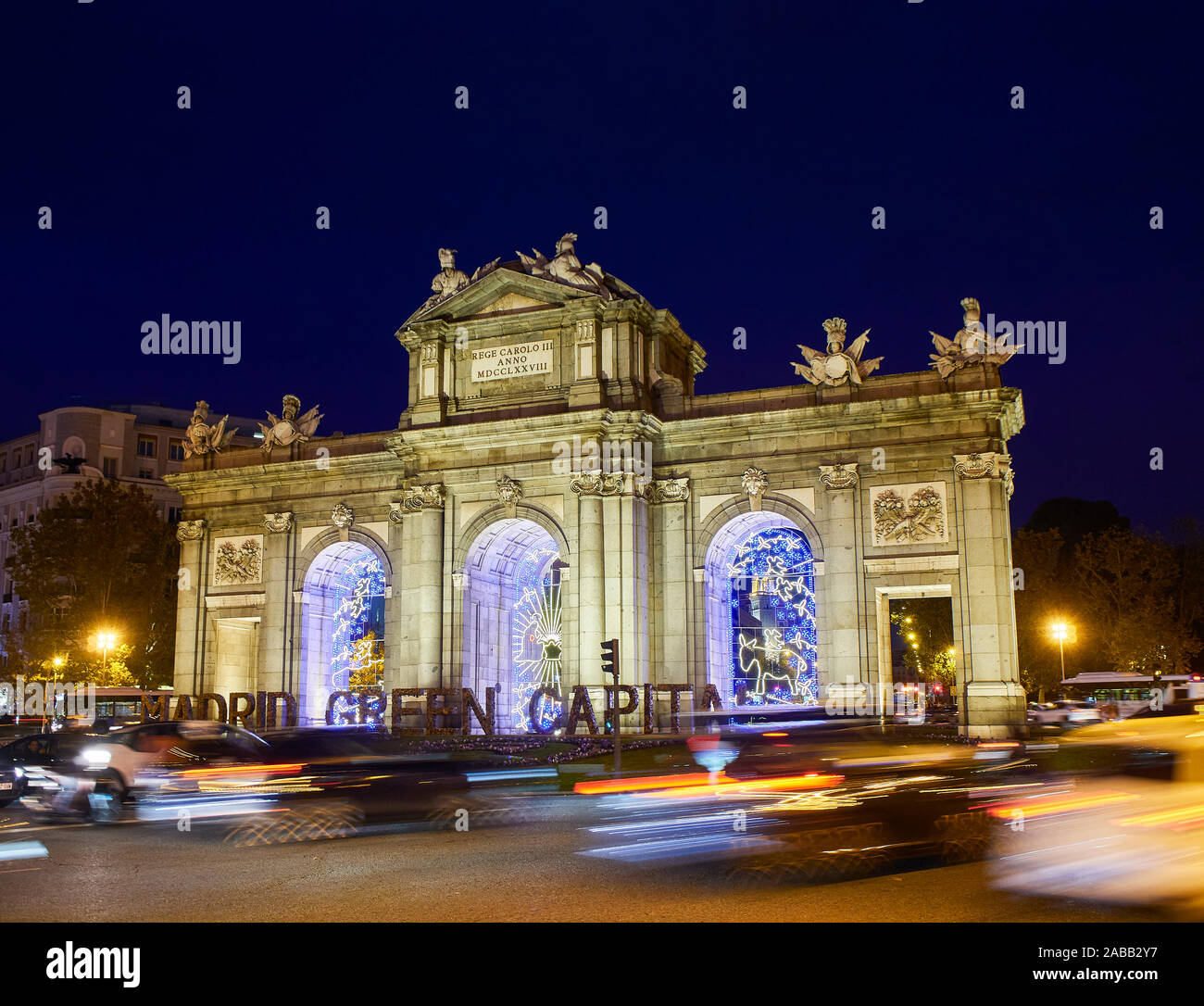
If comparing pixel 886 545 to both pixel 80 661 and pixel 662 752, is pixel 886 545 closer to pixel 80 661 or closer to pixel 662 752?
pixel 662 752

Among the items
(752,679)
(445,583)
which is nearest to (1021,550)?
(752,679)

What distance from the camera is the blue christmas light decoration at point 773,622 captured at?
3538 centimetres

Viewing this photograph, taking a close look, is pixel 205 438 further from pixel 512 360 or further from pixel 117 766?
pixel 117 766

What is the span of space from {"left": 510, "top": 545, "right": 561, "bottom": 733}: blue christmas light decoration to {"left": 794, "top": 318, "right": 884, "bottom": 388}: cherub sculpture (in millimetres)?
11500

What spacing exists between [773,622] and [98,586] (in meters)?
34.5

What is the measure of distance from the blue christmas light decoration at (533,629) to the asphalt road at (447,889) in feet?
82.2

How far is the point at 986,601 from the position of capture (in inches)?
1252

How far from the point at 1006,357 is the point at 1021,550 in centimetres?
3425
